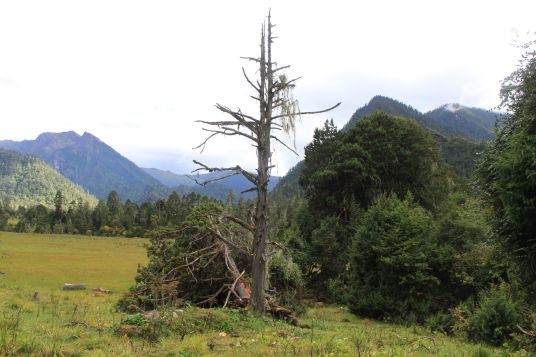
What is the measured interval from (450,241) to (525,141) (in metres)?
15.4

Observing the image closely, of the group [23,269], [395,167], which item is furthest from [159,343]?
[23,269]

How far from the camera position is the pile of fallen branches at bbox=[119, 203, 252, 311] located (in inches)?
638

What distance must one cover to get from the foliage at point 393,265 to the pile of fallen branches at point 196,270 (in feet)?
23.2

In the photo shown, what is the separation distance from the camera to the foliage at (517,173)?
8891 mm

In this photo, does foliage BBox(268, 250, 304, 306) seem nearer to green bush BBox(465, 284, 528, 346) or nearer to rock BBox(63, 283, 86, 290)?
green bush BBox(465, 284, 528, 346)

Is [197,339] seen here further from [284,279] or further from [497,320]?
[284,279]

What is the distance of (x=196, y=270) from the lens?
1719 centimetres

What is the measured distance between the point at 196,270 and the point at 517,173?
12.4m

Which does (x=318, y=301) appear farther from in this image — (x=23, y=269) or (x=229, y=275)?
(x=23, y=269)

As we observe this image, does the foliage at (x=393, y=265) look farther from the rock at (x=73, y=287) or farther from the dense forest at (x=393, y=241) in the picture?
the rock at (x=73, y=287)

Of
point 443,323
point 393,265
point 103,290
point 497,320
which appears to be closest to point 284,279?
point 393,265

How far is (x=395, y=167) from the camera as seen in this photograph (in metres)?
35.8

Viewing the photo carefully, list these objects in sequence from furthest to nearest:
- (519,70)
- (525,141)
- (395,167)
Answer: (395,167) → (519,70) → (525,141)

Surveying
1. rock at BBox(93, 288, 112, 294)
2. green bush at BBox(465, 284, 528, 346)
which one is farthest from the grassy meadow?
rock at BBox(93, 288, 112, 294)
